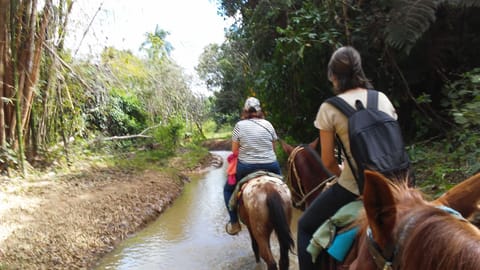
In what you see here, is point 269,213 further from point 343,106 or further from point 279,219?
point 343,106

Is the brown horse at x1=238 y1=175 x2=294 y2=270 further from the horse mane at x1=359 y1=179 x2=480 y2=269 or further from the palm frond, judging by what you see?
the horse mane at x1=359 y1=179 x2=480 y2=269

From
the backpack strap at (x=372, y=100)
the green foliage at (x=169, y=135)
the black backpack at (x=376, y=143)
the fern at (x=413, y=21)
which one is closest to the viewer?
the black backpack at (x=376, y=143)

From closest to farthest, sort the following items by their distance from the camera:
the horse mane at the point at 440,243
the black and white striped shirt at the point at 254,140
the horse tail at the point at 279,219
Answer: the horse mane at the point at 440,243, the horse tail at the point at 279,219, the black and white striped shirt at the point at 254,140

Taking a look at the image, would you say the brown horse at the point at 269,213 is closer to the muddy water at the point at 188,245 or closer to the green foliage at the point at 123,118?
the muddy water at the point at 188,245

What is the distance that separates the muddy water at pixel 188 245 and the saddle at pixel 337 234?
325cm

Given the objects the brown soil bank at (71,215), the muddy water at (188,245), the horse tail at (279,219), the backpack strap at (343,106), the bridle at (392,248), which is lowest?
the muddy water at (188,245)

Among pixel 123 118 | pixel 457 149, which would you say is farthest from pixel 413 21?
pixel 123 118

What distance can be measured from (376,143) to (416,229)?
0.77 metres

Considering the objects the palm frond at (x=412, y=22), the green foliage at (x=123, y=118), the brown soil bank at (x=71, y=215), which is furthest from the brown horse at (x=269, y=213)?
the green foliage at (x=123, y=118)

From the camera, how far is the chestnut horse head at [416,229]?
44.8 inches

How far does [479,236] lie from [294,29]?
8196mm

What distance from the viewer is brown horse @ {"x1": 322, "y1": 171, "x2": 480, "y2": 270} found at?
114cm

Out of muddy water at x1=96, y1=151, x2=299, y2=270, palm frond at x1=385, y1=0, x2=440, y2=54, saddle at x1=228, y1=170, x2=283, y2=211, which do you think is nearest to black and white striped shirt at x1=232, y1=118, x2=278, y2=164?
saddle at x1=228, y1=170, x2=283, y2=211

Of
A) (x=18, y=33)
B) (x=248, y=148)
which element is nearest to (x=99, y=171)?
(x=18, y=33)
